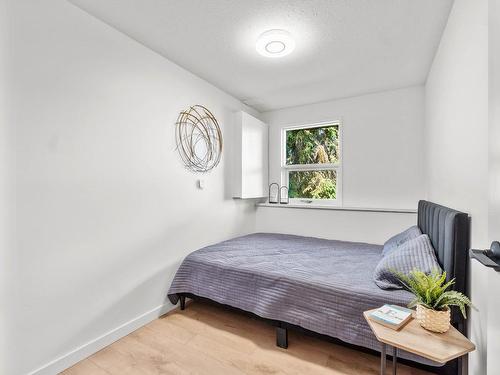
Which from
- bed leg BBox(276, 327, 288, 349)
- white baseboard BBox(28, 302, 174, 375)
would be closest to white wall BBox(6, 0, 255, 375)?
white baseboard BBox(28, 302, 174, 375)

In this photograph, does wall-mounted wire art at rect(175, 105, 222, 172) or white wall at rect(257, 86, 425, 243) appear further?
white wall at rect(257, 86, 425, 243)

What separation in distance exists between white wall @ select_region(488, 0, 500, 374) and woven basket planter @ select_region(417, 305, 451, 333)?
14.4 inches

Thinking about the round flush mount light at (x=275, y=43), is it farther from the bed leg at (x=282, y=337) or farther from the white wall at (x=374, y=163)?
the bed leg at (x=282, y=337)

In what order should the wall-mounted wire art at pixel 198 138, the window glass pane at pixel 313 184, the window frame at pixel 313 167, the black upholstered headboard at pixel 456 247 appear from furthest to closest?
the window glass pane at pixel 313 184 < the window frame at pixel 313 167 < the wall-mounted wire art at pixel 198 138 < the black upholstered headboard at pixel 456 247

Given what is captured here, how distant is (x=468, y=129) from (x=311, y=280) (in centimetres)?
128

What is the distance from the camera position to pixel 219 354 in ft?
5.67

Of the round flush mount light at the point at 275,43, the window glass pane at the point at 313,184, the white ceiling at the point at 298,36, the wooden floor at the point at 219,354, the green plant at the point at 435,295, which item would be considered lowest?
the wooden floor at the point at 219,354

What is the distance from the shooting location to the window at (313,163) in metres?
3.41

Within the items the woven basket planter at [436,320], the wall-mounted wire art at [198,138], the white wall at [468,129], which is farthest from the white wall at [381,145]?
the woven basket planter at [436,320]

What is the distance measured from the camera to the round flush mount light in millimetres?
1887

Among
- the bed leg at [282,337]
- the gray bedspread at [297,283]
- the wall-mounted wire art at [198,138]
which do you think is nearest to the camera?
the gray bedspread at [297,283]

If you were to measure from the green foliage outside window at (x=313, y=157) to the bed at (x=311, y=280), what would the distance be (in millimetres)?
1040

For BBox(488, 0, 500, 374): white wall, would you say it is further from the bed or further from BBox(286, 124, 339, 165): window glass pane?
BBox(286, 124, 339, 165): window glass pane

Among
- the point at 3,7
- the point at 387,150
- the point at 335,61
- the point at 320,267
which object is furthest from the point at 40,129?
the point at 387,150
